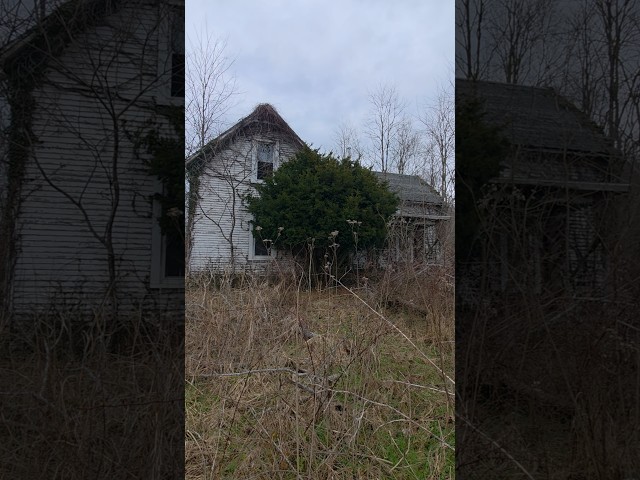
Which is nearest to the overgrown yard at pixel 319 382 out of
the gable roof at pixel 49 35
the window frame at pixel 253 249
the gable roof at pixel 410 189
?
the window frame at pixel 253 249

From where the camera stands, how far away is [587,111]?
4.77 ft

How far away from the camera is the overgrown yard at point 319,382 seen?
2291 millimetres

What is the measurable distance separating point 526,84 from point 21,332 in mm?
1766

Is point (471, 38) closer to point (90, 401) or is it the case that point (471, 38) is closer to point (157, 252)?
point (157, 252)

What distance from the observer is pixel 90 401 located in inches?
47.8

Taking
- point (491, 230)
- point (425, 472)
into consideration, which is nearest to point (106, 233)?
point (491, 230)

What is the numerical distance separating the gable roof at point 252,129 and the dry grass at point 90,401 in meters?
2.22

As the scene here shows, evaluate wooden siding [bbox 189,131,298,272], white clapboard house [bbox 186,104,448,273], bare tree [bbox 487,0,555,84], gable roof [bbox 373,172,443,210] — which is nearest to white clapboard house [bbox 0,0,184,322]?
bare tree [bbox 487,0,555,84]

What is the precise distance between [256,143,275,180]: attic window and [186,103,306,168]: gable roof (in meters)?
0.14

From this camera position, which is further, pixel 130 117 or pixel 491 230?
pixel 491 230

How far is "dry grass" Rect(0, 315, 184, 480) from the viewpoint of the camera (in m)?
1.18

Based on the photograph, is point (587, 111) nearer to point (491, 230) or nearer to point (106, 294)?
point (491, 230)

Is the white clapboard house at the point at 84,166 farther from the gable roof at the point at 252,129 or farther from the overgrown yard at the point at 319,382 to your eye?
the gable roof at the point at 252,129

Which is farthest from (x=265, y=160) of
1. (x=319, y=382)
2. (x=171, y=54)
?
(x=171, y=54)
